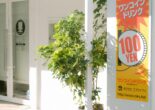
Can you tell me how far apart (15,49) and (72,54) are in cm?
422

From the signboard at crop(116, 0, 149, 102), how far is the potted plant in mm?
391

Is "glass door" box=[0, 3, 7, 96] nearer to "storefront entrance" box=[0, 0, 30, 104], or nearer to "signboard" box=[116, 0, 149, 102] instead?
"storefront entrance" box=[0, 0, 30, 104]

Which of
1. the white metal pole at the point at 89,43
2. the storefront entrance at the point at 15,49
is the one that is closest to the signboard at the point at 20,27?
the storefront entrance at the point at 15,49

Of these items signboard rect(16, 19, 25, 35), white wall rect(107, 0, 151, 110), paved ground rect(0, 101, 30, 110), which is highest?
signboard rect(16, 19, 25, 35)

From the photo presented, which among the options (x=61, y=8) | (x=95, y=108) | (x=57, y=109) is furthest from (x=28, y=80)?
(x=95, y=108)

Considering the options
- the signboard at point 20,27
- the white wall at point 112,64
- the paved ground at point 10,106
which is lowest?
the paved ground at point 10,106

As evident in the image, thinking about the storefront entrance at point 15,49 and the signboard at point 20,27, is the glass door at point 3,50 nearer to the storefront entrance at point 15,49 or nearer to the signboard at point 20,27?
the storefront entrance at point 15,49

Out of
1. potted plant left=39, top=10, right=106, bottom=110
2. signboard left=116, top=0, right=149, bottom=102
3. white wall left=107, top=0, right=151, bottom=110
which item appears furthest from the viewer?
potted plant left=39, top=10, right=106, bottom=110

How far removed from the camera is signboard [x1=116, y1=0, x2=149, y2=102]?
4.14 meters

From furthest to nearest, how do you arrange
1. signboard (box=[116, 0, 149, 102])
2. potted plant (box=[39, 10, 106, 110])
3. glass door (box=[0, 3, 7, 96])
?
glass door (box=[0, 3, 7, 96]), potted plant (box=[39, 10, 106, 110]), signboard (box=[116, 0, 149, 102])

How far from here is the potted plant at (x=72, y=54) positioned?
452 cm

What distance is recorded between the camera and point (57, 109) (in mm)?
7121

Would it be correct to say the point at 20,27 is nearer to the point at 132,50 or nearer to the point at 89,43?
the point at 89,43

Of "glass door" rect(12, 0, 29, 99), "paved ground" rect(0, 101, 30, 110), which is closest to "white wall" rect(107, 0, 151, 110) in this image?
"paved ground" rect(0, 101, 30, 110)
